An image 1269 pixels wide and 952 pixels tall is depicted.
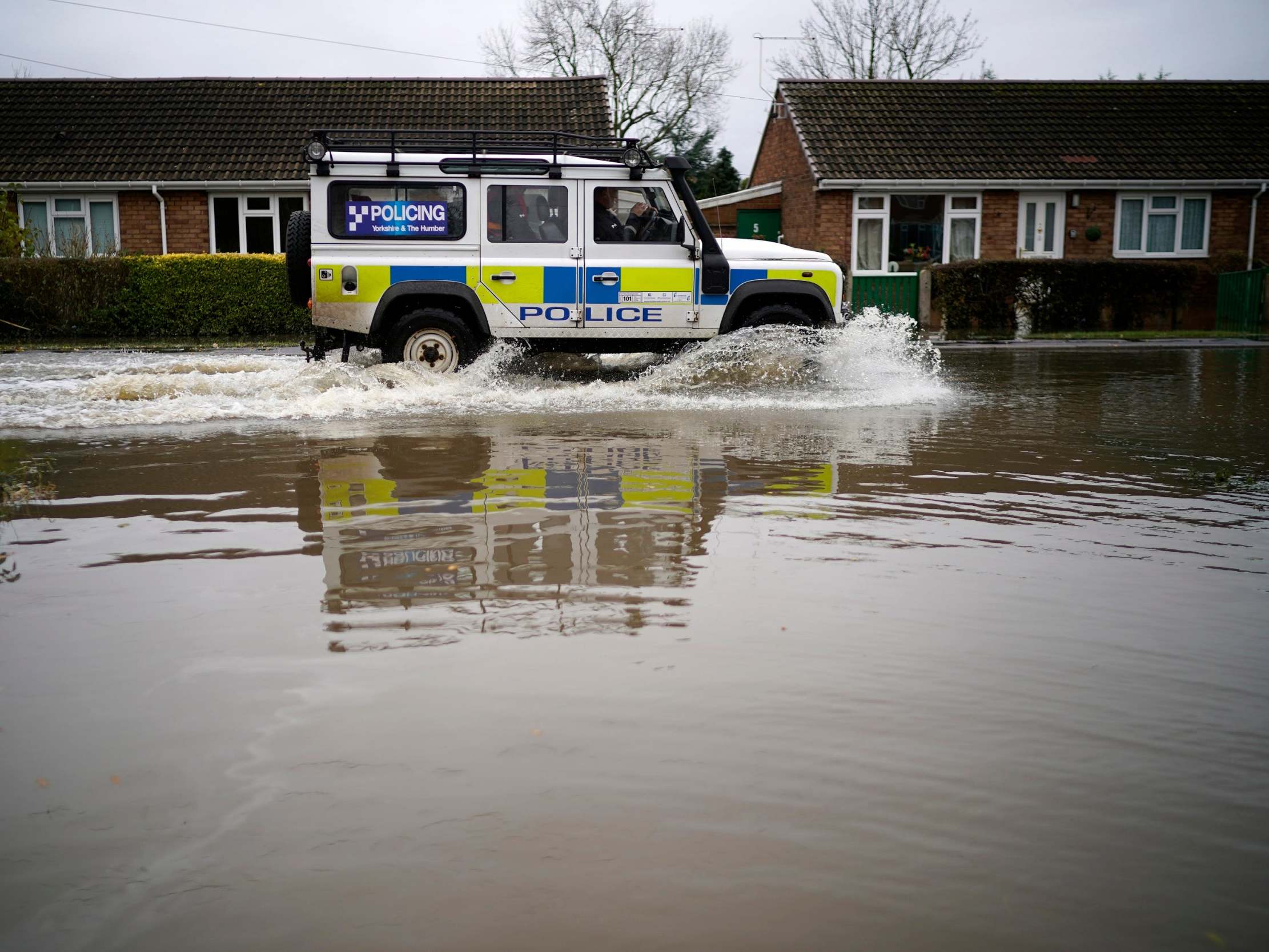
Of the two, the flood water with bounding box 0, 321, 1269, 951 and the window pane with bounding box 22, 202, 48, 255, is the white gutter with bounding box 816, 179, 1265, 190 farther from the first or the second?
the flood water with bounding box 0, 321, 1269, 951

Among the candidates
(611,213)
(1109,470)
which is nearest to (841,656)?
(1109,470)

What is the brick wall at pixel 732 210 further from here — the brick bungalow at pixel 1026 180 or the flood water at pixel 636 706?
the flood water at pixel 636 706

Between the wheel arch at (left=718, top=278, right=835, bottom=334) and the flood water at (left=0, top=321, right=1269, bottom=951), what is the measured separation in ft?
14.7

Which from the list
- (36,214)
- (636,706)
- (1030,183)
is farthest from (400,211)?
(1030,183)

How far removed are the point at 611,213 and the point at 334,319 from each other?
9.52 ft

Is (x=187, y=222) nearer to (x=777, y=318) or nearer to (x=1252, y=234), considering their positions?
(x=777, y=318)

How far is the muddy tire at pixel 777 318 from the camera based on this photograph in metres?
12.1

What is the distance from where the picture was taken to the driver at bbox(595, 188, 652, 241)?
39.3 feet

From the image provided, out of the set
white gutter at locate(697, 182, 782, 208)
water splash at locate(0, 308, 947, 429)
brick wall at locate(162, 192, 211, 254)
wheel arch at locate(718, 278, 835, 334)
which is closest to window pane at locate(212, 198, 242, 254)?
brick wall at locate(162, 192, 211, 254)

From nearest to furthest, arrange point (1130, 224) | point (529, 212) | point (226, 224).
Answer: point (529, 212), point (226, 224), point (1130, 224)

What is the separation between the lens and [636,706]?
3.65 metres

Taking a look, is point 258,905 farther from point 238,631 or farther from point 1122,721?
point 1122,721

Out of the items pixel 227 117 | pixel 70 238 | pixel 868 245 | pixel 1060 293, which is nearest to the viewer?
pixel 1060 293

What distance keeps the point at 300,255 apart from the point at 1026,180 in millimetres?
18244
